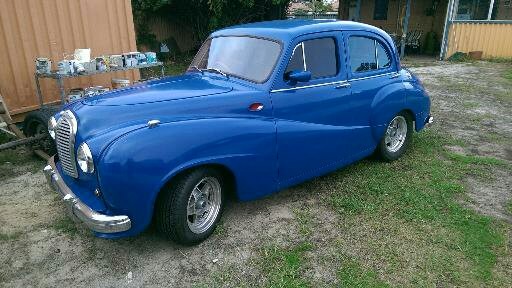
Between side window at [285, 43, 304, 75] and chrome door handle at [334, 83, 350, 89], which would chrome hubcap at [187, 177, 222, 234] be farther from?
chrome door handle at [334, 83, 350, 89]

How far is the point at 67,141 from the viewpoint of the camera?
3439 millimetres

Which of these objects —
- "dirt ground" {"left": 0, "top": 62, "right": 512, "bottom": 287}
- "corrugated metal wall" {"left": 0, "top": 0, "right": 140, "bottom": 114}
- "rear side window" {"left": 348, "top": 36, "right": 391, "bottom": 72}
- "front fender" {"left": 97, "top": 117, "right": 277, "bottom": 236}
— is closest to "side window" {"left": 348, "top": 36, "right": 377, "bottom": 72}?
"rear side window" {"left": 348, "top": 36, "right": 391, "bottom": 72}

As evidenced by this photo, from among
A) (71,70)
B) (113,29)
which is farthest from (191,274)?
(113,29)

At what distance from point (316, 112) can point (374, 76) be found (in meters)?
1.24

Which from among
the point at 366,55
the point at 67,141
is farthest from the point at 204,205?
the point at 366,55

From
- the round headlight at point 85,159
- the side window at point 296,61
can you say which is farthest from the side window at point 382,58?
the round headlight at point 85,159

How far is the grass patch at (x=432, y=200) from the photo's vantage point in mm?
3453

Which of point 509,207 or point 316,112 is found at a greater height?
point 316,112

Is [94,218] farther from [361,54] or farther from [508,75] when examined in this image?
[508,75]

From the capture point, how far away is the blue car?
10.2 ft

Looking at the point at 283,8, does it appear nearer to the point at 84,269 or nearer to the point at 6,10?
the point at 6,10

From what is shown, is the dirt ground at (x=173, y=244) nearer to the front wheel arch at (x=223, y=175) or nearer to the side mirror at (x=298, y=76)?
the front wheel arch at (x=223, y=175)

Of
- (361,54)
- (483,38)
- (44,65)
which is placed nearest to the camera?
(361,54)

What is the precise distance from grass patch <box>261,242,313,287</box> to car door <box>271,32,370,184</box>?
738 millimetres
